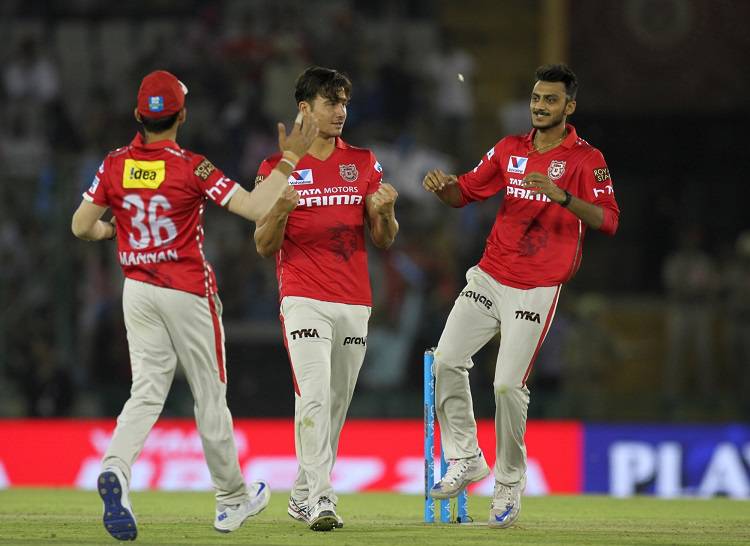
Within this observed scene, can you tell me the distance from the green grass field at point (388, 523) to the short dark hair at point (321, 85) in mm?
2279

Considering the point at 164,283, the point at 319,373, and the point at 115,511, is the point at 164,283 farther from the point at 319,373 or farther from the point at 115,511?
the point at 115,511

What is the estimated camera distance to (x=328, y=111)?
24.2 feet

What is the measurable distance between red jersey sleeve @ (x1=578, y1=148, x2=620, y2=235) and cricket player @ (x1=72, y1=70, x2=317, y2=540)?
64.6 inches

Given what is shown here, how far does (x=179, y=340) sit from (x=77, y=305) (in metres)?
7.18

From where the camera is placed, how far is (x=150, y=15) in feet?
54.9

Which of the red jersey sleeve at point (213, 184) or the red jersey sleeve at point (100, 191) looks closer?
the red jersey sleeve at point (213, 184)

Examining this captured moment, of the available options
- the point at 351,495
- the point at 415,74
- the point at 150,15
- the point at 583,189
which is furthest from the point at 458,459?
the point at 150,15

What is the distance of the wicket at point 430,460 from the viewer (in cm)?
736

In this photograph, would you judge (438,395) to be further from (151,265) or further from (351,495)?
(351,495)

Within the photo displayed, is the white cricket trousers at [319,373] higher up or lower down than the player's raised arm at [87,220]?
lower down

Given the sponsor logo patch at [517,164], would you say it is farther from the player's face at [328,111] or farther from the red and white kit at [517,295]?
the player's face at [328,111]

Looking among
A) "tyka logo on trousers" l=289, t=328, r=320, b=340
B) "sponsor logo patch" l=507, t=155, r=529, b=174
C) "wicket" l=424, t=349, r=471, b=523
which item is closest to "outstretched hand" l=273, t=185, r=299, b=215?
"tyka logo on trousers" l=289, t=328, r=320, b=340

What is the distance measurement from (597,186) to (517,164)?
47 cm

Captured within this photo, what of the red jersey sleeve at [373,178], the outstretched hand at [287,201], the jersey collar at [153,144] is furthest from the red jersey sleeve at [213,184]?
the red jersey sleeve at [373,178]
